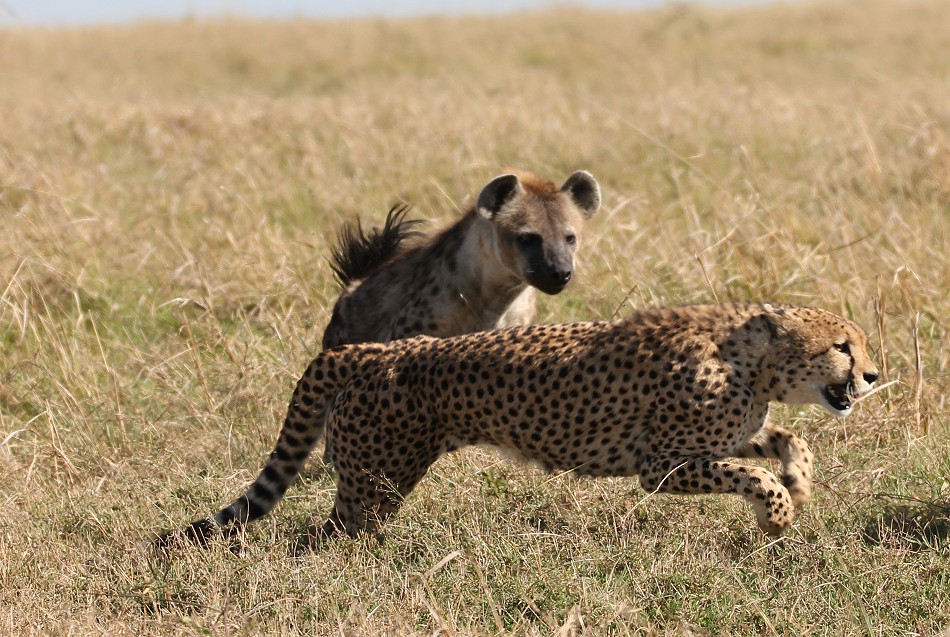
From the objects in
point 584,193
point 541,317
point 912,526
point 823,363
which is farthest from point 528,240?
point 912,526

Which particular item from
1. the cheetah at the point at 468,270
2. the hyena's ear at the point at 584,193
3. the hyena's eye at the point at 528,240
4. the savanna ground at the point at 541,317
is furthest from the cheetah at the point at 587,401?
the hyena's ear at the point at 584,193

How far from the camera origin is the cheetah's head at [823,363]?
167 inches

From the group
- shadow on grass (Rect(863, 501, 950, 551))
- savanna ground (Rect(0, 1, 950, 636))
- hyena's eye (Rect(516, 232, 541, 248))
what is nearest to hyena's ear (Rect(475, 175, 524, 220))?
hyena's eye (Rect(516, 232, 541, 248))

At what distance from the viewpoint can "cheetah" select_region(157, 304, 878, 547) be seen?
4.25m

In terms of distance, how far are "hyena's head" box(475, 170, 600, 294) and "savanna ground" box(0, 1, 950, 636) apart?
350 mm

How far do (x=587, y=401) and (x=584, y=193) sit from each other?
2.24 m

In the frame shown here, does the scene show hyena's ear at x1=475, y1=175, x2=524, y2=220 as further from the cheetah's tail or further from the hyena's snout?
the cheetah's tail

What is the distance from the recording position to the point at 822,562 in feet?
13.6

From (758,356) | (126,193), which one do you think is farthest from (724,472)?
(126,193)

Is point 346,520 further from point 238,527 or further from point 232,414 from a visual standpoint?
point 232,414

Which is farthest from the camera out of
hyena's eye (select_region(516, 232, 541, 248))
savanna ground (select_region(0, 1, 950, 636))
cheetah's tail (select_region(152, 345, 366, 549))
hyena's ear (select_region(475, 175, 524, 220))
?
hyena's ear (select_region(475, 175, 524, 220))

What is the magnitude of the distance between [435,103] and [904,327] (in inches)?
229

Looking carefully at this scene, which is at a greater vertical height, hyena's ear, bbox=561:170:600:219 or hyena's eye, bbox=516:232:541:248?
hyena's ear, bbox=561:170:600:219

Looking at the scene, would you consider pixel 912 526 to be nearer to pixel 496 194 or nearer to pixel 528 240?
pixel 528 240
